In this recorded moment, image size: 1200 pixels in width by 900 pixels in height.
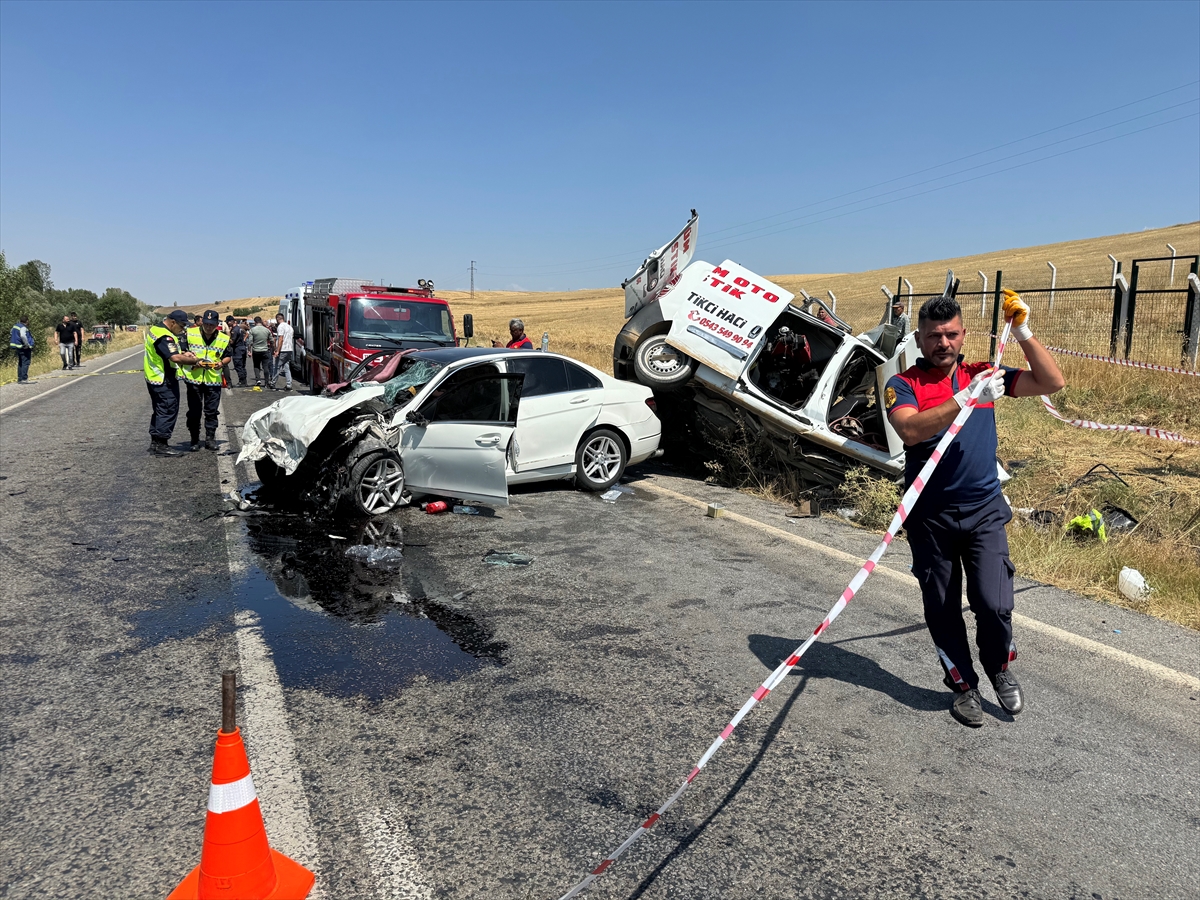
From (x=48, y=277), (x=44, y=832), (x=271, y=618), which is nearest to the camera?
(x=44, y=832)

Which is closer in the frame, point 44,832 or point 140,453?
point 44,832

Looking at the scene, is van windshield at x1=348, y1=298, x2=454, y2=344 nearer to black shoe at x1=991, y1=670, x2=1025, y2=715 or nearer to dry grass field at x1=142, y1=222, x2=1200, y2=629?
dry grass field at x1=142, y1=222, x2=1200, y2=629

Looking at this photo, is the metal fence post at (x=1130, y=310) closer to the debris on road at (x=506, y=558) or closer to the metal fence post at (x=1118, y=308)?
the metal fence post at (x=1118, y=308)

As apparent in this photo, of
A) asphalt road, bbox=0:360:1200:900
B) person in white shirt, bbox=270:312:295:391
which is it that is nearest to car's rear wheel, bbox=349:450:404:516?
asphalt road, bbox=0:360:1200:900

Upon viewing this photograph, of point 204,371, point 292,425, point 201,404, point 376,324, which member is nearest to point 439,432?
point 292,425

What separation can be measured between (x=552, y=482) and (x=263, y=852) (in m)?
6.84

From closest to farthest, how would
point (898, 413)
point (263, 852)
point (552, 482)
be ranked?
point (263, 852)
point (898, 413)
point (552, 482)

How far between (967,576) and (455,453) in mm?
4744

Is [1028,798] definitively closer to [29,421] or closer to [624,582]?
[624,582]

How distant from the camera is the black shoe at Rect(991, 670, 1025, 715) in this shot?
3793 mm

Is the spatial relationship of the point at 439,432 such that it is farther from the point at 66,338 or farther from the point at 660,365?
the point at 66,338

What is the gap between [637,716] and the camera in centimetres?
369

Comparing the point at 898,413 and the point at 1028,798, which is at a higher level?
the point at 898,413

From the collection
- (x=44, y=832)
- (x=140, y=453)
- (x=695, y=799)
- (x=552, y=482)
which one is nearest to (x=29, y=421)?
(x=140, y=453)
